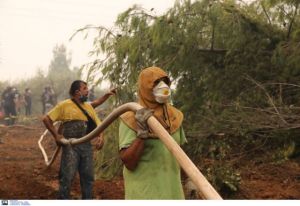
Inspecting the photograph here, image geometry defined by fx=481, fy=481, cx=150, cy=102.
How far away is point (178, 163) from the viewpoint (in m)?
1.93

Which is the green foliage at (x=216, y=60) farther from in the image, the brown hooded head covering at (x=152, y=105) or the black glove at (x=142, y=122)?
the black glove at (x=142, y=122)

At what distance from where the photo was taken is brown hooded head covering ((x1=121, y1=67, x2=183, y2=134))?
1.88 m

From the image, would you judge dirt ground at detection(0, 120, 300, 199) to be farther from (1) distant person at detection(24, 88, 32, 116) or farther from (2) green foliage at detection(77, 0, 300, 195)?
(1) distant person at detection(24, 88, 32, 116)

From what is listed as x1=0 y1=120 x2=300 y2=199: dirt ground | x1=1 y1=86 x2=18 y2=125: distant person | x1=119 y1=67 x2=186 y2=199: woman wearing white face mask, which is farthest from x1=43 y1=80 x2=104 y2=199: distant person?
x1=119 y1=67 x2=186 y2=199: woman wearing white face mask

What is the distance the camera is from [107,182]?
13.3ft

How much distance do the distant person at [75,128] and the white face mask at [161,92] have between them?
1.39 m

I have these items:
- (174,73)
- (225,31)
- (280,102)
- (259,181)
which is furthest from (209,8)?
(259,181)

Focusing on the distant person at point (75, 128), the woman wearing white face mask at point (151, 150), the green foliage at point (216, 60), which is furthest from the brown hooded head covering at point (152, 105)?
the green foliage at point (216, 60)

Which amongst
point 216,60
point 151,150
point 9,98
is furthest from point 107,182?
point 151,150

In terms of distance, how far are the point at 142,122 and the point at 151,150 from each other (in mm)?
159

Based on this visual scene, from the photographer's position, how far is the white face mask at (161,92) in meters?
1.87

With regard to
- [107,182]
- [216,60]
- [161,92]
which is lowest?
Answer: [107,182]

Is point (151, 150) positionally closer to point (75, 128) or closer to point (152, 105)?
point (152, 105)

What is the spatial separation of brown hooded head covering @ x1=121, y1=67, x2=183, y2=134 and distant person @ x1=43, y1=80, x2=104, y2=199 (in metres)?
1.34
